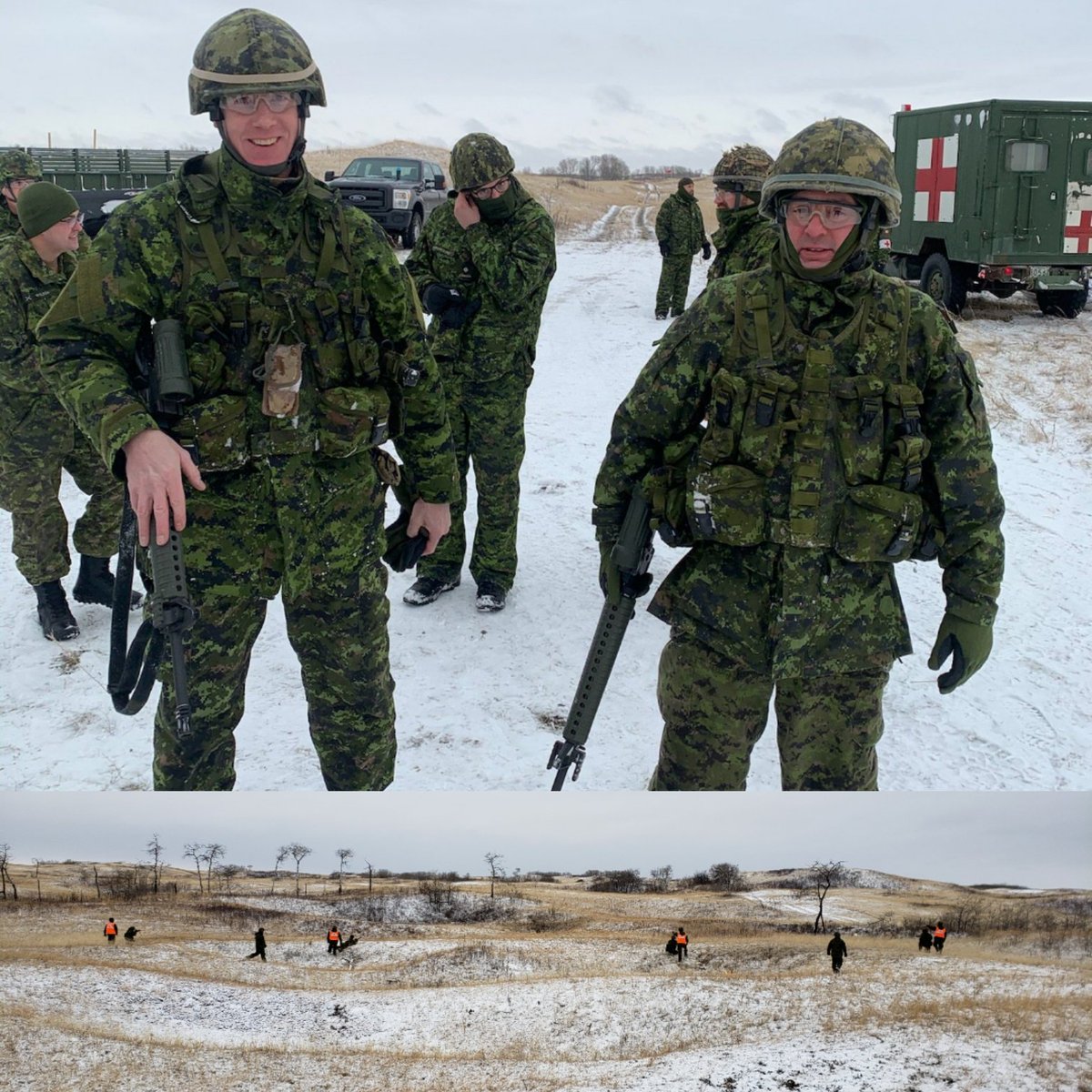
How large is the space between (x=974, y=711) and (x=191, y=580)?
7.81 ft

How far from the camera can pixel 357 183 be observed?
4.73 meters

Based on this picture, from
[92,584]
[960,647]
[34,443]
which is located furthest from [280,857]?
[34,443]

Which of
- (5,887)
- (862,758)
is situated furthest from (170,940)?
(862,758)

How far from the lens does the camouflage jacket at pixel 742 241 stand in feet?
15.8

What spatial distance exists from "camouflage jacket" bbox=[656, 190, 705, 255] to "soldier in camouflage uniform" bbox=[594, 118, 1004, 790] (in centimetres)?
821

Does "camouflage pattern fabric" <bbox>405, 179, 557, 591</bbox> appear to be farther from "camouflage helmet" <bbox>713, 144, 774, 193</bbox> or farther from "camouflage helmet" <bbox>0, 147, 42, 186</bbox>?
"camouflage helmet" <bbox>0, 147, 42, 186</bbox>

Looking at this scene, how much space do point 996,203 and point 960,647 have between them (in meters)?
6.99

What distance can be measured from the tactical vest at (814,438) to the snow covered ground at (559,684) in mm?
964

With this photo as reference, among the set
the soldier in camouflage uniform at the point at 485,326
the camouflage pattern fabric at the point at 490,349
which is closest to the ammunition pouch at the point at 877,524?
Answer: the soldier in camouflage uniform at the point at 485,326

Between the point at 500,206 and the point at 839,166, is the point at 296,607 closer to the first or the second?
the point at 839,166

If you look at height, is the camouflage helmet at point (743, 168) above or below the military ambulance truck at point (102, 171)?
above

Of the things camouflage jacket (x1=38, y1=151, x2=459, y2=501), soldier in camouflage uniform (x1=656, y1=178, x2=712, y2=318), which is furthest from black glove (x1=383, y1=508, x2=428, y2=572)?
soldier in camouflage uniform (x1=656, y1=178, x2=712, y2=318)

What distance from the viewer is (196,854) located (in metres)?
2.75

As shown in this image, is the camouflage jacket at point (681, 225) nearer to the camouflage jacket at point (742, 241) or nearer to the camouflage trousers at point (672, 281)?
the camouflage trousers at point (672, 281)
